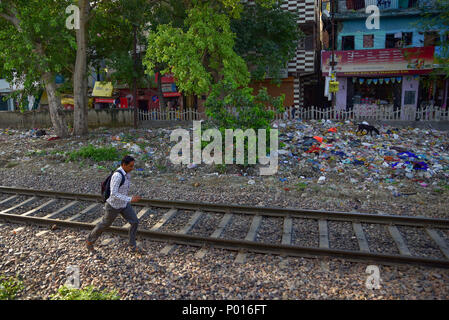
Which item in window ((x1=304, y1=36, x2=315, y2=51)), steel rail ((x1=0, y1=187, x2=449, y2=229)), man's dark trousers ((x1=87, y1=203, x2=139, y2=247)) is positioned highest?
window ((x1=304, y1=36, x2=315, y2=51))

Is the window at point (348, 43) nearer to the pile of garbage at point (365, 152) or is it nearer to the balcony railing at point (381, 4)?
the balcony railing at point (381, 4)

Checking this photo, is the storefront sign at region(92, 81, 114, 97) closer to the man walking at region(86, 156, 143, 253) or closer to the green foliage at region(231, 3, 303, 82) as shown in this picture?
the green foliage at region(231, 3, 303, 82)

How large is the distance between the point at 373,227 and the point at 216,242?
3170 mm

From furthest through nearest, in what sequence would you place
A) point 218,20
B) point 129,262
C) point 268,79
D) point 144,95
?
point 144,95, point 268,79, point 218,20, point 129,262

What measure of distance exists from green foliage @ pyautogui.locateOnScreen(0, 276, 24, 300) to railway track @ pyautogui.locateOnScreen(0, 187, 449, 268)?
1.97 m

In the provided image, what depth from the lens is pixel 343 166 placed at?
11.6 meters

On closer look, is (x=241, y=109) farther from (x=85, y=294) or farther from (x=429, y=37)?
(x=429, y=37)

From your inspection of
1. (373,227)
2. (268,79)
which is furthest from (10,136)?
(373,227)

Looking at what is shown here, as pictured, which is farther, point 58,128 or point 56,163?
point 58,128

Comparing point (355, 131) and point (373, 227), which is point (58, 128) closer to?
point (355, 131)

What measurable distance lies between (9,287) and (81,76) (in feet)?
44.2

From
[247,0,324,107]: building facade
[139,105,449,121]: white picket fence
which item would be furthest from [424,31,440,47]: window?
[247,0,324,107]: building facade

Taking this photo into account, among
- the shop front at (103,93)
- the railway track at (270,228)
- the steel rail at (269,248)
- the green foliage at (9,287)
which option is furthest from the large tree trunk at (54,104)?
the green foliage at (9,287)

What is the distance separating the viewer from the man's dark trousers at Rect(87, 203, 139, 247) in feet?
19.9
